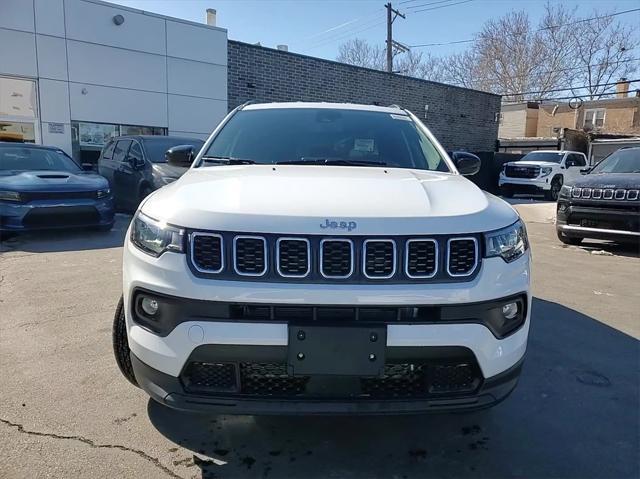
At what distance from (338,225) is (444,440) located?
127 cm

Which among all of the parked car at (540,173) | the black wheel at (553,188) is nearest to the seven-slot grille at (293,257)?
the parked car at (540,173)

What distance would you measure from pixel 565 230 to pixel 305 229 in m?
6.96

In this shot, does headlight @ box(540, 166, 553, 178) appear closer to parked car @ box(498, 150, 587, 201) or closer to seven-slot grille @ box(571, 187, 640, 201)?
parked car @ box(498, 150, 587, 201)

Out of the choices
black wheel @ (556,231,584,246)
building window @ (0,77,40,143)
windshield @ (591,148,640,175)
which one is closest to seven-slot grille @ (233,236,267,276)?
black wheel @ (556,231,584,246)

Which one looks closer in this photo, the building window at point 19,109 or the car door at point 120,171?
the car door at point 120,171

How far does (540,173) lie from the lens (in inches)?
659

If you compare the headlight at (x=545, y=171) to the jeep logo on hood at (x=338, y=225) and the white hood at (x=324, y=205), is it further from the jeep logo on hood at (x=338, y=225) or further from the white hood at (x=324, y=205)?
the jeep logo on hood at (x=338, y=225)

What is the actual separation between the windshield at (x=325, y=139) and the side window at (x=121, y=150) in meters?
6.66

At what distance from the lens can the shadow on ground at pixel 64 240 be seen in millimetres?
6785

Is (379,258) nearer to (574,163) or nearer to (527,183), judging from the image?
(527,183)

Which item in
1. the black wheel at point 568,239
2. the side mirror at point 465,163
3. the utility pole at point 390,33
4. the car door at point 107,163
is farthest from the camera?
the utility pole at point 390,33

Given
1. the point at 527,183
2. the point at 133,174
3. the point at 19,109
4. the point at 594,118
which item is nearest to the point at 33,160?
the point at 133,174

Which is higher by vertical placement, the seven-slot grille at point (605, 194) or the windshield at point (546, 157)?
the windshield at point (546, 157)

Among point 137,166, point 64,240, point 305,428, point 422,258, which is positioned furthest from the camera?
point 137,166
